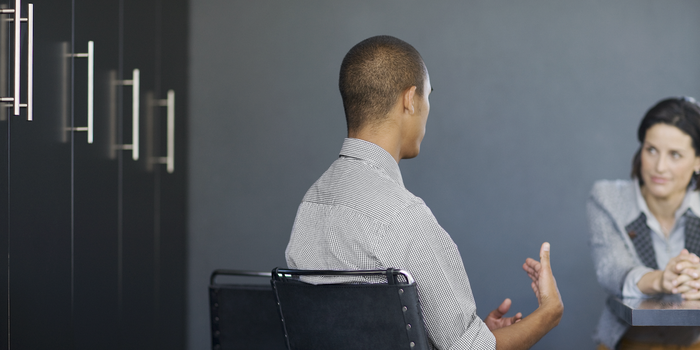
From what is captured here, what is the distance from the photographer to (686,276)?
177cm

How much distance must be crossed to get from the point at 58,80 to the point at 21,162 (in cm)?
36

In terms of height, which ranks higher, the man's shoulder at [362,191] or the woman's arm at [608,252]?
the man's shoulder at [362,191]

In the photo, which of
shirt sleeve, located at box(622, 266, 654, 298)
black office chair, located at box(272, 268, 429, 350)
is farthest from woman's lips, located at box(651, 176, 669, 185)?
black office chair, located at box(272, 268, 429, 350)

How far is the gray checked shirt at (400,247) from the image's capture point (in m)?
1.11

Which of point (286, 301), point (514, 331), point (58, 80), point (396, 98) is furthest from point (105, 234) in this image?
point (514, 331)

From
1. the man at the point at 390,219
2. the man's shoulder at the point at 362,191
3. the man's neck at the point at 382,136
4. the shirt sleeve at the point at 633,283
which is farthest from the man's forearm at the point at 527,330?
the shirt sleeve at the point at 633,283

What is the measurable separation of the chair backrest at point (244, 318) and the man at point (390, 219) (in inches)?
22.5

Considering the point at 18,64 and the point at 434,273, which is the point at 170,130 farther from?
the point at 434,273

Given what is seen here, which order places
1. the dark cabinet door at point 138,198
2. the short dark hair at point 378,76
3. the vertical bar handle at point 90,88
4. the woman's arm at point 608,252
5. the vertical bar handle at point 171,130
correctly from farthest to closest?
the vertical bar handle at point 171,130 < the dark cabinet door at point 138,198 < the woman's arm at point 608,252 < the vertical bar handle at point 90,88 < the short dark hair at point 378,76

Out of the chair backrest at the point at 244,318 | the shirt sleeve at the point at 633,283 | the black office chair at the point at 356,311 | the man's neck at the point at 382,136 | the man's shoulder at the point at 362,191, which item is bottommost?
the chair backrest at the point at 244,318

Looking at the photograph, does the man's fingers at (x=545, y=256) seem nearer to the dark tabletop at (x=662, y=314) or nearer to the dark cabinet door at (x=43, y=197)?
the dark tabletop at (x=662, y=314)

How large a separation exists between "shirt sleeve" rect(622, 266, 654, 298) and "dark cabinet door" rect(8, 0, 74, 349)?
1.88 m

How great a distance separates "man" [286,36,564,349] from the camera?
3.65ft

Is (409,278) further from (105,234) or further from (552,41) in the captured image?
(552,41)
